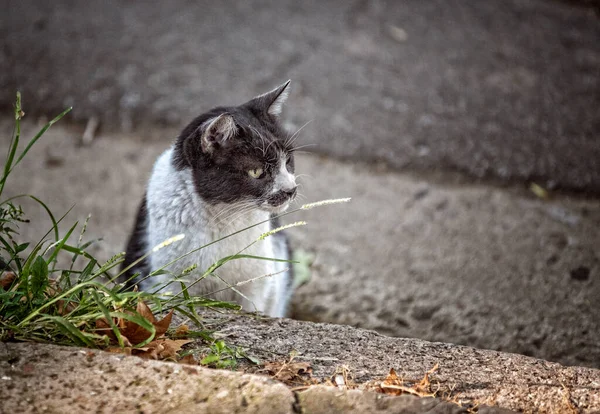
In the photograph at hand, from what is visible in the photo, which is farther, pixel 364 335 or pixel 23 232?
pixel 23 232

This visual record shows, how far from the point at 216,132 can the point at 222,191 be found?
224mm

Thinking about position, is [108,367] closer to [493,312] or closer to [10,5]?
[493,312]

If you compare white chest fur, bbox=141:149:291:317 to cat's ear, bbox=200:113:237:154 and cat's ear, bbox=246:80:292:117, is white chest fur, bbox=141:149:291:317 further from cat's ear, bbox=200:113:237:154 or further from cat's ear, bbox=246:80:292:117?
cat's ear, bbox=246:80:292:117

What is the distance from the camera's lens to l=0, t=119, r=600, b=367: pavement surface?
3.14 metres

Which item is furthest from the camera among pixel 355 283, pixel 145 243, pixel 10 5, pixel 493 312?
pixel 10 5

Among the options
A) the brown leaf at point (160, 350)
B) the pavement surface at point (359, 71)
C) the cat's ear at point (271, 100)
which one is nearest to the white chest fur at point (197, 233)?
the cat's ear at point (271, 100)

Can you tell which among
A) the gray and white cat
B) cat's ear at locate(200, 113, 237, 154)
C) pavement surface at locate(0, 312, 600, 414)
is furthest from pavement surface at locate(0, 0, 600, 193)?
pavement surface at locate(0, 312, 600, 414)

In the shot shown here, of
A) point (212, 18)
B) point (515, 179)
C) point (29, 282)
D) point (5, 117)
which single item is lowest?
point (515, 179)

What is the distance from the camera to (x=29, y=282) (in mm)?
1994

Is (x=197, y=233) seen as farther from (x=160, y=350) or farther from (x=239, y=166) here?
(x=160, y=350)

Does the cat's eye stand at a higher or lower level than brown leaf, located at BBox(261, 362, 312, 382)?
higher

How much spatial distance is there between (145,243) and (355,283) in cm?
119

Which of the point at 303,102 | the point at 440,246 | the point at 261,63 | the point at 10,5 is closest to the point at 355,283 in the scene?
the point at 440,246

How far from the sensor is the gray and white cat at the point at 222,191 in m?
2.50
